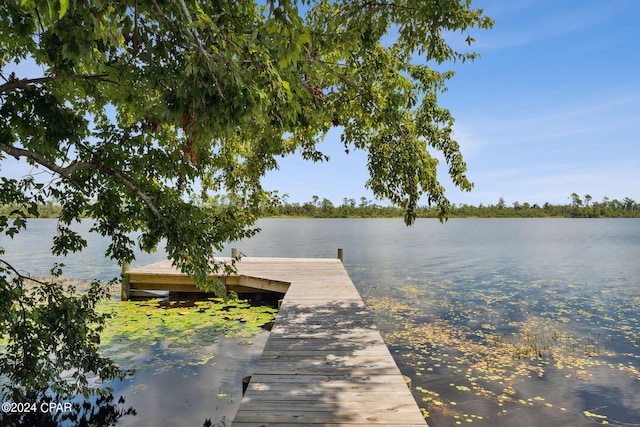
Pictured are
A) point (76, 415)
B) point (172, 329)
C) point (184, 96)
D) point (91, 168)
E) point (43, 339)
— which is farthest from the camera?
point (172, 329)

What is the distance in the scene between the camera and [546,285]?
2255 centimetres

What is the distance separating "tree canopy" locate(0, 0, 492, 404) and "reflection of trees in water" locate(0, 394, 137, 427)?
11.5 feet

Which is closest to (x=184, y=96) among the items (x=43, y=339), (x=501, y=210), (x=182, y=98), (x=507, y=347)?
(x=182, y=98)

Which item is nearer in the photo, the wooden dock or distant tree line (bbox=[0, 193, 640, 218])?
the wooden dock

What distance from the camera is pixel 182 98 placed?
4.13 m

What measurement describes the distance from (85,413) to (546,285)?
2302cm

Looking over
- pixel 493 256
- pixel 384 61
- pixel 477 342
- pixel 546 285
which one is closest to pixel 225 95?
pixel 384 61

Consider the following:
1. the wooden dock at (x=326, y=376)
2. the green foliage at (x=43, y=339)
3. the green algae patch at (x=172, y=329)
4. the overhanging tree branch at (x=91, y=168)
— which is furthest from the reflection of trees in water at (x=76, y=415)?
the overhanging tree branch at (x=91, y=168)

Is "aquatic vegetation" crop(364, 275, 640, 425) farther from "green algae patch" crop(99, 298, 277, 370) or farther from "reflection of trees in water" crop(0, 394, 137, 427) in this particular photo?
"reflection of trees in water" crop(0, 394, 137, 427)

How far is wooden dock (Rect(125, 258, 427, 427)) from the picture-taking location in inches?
181

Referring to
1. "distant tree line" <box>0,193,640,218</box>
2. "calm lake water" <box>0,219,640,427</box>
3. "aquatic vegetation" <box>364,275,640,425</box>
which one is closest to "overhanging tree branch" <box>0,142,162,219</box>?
"calm lake water" <box>0,219,640,427</box>

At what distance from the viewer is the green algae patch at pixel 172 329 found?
396 inches

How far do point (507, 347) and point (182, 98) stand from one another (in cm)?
1142

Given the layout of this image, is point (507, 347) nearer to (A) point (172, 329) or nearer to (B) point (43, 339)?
(A) point (172, 329)
